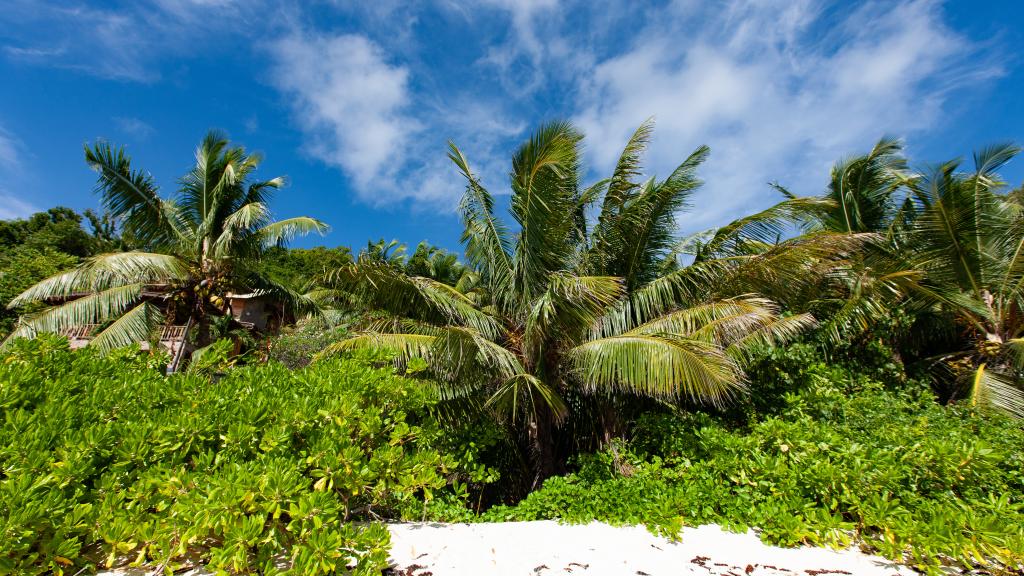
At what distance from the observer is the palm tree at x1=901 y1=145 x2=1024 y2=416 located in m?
7.25

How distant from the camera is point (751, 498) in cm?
420

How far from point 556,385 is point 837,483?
11.0ft

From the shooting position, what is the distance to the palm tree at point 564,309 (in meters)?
5.26

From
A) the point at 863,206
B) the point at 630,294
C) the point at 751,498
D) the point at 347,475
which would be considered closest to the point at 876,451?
the point at 751,498

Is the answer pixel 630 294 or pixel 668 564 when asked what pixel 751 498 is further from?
pixel 630 294

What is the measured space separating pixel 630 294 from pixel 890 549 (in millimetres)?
4322

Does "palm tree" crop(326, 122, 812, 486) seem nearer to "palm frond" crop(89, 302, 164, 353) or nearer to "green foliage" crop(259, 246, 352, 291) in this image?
"palm frond" crop(89, 302, 164, 353)

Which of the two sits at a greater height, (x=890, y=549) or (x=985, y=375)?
(x=985, y=375)

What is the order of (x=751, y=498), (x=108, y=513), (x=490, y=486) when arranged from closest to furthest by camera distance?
(x=108, y=513)
(x=751, y=498)
(x=490, y=486)

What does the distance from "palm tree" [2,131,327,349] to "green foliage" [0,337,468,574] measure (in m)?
7.69

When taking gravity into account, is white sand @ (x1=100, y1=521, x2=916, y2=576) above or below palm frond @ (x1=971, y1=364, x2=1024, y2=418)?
below

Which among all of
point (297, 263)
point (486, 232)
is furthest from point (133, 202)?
point (297, 263)

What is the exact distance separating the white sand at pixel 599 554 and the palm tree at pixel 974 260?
594cm

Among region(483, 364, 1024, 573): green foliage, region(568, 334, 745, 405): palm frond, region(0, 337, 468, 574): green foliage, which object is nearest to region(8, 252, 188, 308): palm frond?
region(0, 337, 468, 574): green foliage
